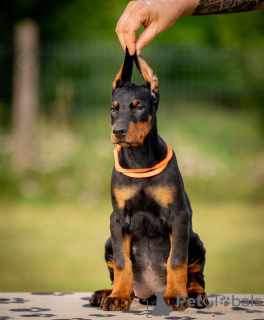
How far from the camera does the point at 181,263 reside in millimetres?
3248

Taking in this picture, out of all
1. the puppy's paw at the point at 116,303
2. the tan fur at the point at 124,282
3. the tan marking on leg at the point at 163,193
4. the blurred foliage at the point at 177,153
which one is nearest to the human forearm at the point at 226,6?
the tan marking on leg at the point at 163,193

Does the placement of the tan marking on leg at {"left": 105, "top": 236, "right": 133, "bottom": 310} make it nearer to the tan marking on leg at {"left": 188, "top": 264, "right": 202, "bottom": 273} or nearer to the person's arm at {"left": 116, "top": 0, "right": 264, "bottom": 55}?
the tan marking on leg at {"left": 188, "top": 264, "right": 202, "bottom": 273}

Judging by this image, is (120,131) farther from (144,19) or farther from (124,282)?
(124,282)

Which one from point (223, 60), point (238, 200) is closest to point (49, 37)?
point (223, 60)

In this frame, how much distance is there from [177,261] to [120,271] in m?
0.30

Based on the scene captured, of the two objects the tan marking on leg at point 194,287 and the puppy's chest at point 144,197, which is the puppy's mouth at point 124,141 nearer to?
the puppy's chest at point 144,197

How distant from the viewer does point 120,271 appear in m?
3.32

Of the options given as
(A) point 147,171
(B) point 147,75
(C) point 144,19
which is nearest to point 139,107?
(B) point 147,75

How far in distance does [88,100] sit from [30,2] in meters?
2.24

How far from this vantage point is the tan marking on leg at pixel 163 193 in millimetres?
3301

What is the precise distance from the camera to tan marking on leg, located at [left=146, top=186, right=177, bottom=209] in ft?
10.8

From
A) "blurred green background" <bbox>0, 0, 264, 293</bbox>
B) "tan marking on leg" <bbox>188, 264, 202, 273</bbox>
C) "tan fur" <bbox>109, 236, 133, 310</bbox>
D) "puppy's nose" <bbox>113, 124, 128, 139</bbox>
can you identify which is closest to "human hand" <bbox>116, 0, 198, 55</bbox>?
"puppy's nose" <bbox>113, 124, 128, 139</bbox>

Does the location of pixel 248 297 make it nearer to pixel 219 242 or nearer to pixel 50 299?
pixel 50 299

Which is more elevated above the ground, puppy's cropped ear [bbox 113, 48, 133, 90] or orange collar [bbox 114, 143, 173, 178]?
puppy's cropped ear [bbox 113, 48, 133, 90]
